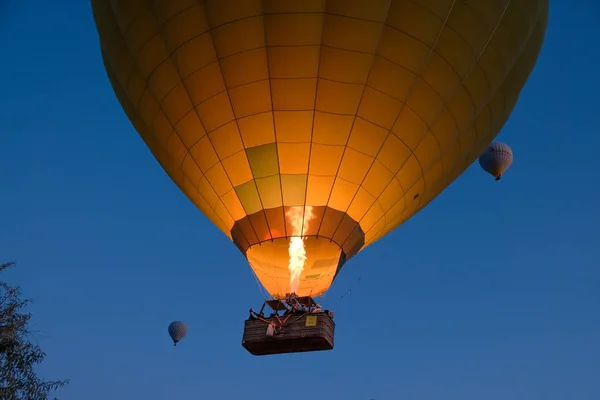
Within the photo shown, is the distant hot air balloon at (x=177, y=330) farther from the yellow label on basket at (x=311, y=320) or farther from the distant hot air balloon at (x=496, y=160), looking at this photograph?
the yellow label on basket at (x=311, y=320)

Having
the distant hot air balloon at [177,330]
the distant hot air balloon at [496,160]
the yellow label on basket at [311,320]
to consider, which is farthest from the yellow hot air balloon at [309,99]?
the distant hot air balloon at [177,330]

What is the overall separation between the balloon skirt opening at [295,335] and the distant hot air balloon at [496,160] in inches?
404

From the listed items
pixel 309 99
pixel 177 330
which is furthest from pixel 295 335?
pixel 177 330

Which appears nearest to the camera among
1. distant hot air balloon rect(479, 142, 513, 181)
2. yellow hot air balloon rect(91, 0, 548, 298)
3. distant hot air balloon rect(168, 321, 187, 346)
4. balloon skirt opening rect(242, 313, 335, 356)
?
balloon skirt opening rect(242, 313, 335, 356)

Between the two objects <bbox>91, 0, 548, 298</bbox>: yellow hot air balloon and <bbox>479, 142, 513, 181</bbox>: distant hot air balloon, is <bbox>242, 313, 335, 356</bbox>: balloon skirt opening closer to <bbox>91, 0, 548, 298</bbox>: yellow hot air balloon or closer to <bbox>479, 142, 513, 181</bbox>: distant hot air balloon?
<bbox>91, 0, 548, 298</bbox>: yellow hot air balloon

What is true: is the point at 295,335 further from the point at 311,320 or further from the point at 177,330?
the point at 177,330

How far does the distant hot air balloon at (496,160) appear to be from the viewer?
1725cm

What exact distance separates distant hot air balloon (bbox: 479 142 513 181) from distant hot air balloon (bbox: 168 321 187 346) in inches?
397

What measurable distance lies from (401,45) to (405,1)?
0.51m

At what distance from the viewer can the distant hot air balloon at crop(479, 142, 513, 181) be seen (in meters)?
17.2

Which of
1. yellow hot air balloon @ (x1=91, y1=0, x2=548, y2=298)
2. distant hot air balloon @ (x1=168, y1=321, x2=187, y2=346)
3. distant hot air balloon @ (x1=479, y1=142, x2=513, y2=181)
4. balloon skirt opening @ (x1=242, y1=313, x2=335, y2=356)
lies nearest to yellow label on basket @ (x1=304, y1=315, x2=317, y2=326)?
balloon skirt opening @ (x1=242, y1=313, x2=335, y2=356)

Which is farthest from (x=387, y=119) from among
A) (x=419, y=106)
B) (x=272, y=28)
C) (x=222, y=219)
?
(x=222, y=219)

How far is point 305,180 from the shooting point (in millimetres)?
8695

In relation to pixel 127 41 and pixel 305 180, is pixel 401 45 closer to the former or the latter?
pixel 305 180
